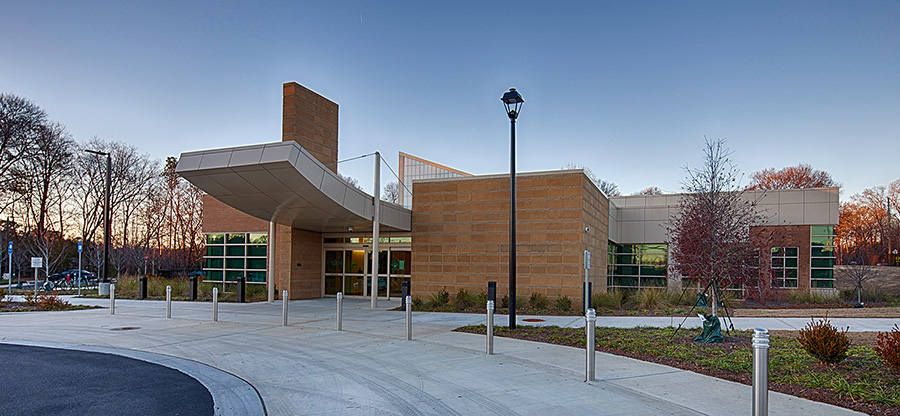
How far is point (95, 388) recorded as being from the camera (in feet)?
25.6

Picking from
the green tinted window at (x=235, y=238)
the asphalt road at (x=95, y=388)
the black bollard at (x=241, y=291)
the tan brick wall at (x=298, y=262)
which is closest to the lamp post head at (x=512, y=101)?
the asphalt road at (x=95, y=388)

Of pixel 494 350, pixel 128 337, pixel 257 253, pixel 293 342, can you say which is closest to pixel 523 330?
pixel 494 350

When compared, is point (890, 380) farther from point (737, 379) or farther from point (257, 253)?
point (257, 253)

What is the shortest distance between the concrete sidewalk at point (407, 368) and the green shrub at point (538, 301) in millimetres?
2371

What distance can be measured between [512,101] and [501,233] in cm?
715

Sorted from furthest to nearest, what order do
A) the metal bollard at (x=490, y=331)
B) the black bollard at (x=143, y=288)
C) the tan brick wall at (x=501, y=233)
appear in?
the black bollard at (x=143, y=288)
the tan brick wall at (x=501, y=233)
the metal bollard at (x=490, y=331)

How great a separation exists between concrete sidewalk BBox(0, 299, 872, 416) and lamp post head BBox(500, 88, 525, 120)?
529cm

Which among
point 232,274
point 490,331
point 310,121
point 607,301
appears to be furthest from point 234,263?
point 490,331

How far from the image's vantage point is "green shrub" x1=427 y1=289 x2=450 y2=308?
63.4 ft

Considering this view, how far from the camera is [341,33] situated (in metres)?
18.8

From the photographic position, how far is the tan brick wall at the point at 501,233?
18719mm

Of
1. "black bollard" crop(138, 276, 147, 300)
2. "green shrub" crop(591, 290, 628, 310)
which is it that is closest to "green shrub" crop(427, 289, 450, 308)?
"green shrub" crop(591, 290, 628, 310)

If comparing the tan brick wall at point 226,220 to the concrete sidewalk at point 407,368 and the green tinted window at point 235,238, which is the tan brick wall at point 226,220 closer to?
the green tinted window at point 235,238

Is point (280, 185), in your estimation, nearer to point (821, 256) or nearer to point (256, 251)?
point (256, 251)
